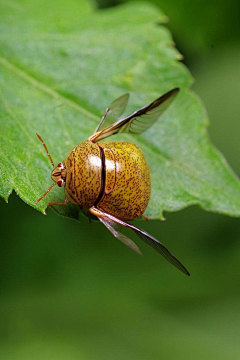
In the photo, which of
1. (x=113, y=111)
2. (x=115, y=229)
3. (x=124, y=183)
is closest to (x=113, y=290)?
(x=115, y=229)

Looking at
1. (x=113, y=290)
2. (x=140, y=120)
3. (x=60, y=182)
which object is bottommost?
(x=113, y=290)

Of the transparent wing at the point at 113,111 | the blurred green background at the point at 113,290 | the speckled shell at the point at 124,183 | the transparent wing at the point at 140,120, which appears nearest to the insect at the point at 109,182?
the speckled shell at the point at 124,183

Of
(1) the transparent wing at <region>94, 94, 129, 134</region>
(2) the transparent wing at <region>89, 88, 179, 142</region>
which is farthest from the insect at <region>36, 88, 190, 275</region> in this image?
(1) the transparent wing at <region>94, 94, 129, 134</region>

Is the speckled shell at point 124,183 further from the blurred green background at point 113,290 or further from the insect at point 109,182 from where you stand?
the blurred green background at point 113,290

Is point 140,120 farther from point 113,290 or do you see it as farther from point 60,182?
point 113,290

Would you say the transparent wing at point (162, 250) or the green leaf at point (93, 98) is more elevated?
the green leaf at point (93, 98)

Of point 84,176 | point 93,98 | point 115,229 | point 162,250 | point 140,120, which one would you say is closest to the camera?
point 162,250
